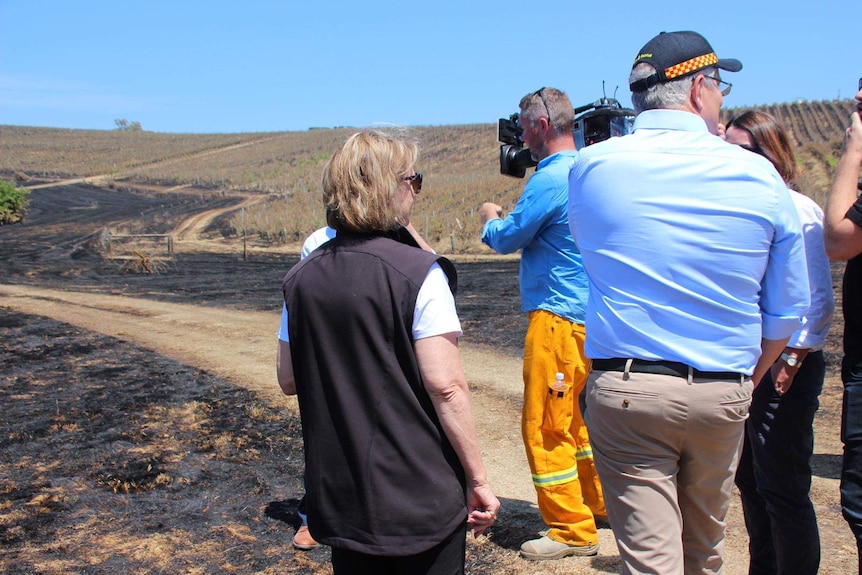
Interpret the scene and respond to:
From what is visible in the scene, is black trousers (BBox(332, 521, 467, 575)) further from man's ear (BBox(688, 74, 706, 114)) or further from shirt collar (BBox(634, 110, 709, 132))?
man's ear (BBox(688, 74, 706, 114))

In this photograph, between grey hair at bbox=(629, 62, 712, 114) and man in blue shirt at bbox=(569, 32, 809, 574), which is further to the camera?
grey hair at bbox=(629, 62, 712, 114)

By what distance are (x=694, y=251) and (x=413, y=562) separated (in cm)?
116

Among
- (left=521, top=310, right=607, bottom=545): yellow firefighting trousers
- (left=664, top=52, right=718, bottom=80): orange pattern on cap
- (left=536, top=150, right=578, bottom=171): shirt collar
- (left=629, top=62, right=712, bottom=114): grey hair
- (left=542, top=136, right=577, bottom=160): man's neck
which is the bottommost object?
(left=521, top=310, right=607, bottom=545): yellow firefighting trousers

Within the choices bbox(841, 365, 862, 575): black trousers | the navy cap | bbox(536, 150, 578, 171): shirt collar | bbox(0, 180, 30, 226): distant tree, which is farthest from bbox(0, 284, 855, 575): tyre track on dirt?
bbox(0, 180, 30, 226): distant tree

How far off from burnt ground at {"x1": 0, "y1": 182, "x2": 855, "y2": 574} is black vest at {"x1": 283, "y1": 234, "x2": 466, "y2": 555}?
1.70 meters

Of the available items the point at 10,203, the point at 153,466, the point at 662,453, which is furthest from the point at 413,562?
the point at 10,203

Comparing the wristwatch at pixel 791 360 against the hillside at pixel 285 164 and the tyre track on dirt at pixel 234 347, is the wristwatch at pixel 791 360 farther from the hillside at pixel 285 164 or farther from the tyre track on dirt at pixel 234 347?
the hillside at pixel 285 164

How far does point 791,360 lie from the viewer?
2.71 metres

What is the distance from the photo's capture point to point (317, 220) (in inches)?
1246

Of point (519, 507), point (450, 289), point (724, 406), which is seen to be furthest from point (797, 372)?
point (519, 507)

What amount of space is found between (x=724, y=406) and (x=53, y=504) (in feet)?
13.1

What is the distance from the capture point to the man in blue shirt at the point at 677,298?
6.97 feet

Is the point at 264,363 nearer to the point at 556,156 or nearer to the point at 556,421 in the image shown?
the point at 556,421

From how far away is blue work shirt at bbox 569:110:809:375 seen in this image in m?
2.12
